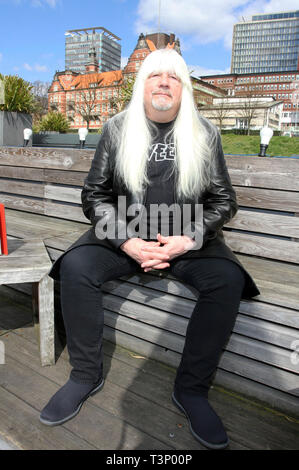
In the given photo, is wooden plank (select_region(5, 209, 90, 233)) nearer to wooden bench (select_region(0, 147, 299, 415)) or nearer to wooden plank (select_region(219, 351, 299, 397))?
wooden bench (select_region(0, 147, 299, 415))

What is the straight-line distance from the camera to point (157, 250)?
170 centimetres

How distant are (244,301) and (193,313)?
28 centimetres

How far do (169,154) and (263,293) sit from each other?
0.88 m

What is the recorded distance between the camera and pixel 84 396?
1576 mm

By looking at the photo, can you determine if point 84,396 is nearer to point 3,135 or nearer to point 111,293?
point 111,293

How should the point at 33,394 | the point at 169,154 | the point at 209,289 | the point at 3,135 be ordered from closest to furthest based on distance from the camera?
the point at 209,289 < the point at 33,394 < the point at 169,154 < the point at 3,135

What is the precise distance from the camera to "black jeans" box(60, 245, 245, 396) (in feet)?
4.98

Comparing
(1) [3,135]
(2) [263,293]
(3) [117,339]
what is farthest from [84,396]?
(1) [3,135]

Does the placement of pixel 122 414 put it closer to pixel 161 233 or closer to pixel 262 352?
pixel 262 352

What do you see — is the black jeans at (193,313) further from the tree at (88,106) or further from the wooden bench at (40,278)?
the tree at (88,106)
